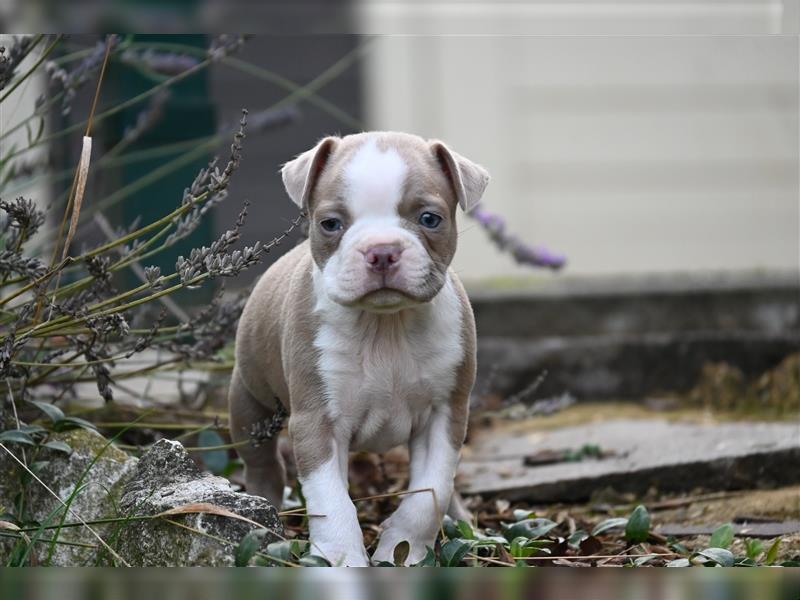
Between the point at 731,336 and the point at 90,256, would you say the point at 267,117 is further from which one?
the point at 731,336

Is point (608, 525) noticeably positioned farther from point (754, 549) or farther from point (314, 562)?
point (314, 562)

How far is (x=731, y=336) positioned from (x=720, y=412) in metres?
0.47

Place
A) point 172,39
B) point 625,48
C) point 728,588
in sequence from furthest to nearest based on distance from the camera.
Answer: point 625,48
point 172,39
point 728,588

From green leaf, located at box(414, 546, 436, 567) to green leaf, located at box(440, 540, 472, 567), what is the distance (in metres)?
0.02

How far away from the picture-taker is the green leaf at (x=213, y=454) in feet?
10.6

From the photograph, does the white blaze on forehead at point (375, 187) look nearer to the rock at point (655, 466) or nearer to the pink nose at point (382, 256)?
the pink nose at point (382, 256)

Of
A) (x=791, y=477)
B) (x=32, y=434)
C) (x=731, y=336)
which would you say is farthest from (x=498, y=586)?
(x=731, y=336)

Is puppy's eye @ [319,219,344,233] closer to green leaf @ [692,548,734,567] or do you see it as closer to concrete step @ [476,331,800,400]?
green leaf @ [692,548,734,567]

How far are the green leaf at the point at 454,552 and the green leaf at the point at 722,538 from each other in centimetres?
58

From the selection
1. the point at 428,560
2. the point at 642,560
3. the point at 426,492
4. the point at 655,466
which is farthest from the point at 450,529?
the point at 655,466

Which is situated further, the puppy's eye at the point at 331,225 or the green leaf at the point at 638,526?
the green leaf at the point at 638,526

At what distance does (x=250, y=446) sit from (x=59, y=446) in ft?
1.85

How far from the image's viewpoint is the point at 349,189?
2.40 metres

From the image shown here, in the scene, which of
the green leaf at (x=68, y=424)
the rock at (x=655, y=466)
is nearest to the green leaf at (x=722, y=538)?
the rock at (x=655, y=466)
